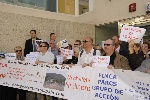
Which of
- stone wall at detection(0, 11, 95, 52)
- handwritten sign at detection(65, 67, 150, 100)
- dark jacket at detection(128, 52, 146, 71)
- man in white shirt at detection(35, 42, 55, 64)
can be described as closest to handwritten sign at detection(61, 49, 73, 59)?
man in white shirt at detection(35, 42, 55, 64)

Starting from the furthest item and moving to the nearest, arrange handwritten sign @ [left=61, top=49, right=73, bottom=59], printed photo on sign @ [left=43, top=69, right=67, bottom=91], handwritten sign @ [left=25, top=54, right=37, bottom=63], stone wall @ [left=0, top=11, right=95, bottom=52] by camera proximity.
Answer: stone wall @ [left=0, top=11, right=95, bottom=52], handwritten sign @ [left=61, top=49, right=73, bottom=59], handwritten sign @ [left=25, top=54, right=37, bottom=63], printed photo on sign @ [left=43, top=69, right=67, bottom=91]

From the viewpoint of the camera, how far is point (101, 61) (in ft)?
14.3

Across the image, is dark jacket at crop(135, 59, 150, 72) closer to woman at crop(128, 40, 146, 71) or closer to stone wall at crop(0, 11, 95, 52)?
woman at crop(128, 40, 146, 71)

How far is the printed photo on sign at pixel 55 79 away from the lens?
5.00m

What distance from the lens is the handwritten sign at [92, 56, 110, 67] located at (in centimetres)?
430

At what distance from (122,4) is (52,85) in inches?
197

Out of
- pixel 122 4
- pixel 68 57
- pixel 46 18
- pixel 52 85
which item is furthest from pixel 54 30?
pixel 52 85

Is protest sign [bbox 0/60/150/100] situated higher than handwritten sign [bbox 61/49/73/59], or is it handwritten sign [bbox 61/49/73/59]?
handwritten sign [bbox 61/49/73/59]

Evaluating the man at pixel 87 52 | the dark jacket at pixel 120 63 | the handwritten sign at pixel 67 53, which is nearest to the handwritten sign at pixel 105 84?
the dark jacket at pixel 120 63

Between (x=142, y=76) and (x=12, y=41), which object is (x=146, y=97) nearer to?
(x=142, y=76)

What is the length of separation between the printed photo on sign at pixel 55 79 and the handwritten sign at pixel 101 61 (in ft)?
2.65

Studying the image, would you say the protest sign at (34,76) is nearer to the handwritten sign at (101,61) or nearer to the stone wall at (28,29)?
the handwritten sign at (101,61)

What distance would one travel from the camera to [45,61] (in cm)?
575

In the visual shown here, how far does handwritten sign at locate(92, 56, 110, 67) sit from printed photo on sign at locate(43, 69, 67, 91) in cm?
81
